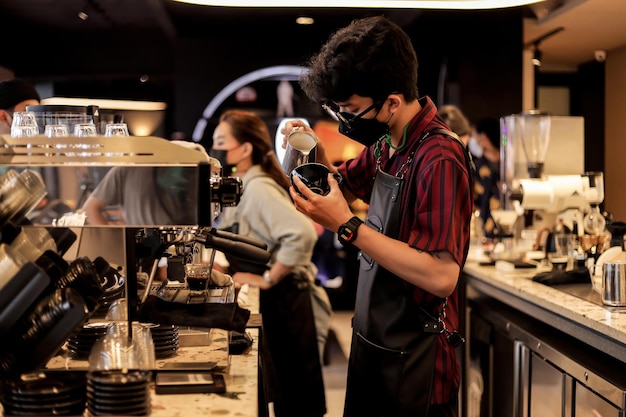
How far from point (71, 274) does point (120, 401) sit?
1.03 ft

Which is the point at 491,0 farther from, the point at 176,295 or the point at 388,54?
the point at 176,295

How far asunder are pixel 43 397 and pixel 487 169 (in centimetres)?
473

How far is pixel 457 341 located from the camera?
6.31 feet

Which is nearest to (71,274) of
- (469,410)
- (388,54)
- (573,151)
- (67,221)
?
(67,221)

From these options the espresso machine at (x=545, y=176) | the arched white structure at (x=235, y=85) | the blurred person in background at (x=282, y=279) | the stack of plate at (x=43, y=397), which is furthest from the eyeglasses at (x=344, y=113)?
the arched white structure at (x=235, y=85)

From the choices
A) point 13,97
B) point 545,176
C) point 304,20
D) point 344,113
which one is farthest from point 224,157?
point 304,20

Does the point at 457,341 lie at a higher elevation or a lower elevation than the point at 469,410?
higher

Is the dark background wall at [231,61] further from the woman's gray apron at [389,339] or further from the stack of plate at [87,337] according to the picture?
the stack of plate at [87,337]

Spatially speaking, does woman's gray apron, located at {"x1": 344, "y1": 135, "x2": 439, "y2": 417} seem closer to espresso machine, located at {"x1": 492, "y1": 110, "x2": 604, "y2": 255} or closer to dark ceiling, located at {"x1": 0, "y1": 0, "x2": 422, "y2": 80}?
espresso machine, located at {"x1": 492, "y1": 110, "x2": 604, "y2": 255}

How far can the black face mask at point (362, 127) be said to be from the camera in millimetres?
1934

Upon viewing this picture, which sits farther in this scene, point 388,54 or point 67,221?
point 388,54

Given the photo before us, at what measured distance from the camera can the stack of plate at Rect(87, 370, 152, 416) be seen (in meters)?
1.38

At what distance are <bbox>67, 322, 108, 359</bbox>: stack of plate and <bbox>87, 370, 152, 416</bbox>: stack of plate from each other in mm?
349

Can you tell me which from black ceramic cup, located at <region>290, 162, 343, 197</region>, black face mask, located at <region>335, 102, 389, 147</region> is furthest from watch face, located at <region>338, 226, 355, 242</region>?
black face mask, located at <region>335, 102, 389, 147</region>
